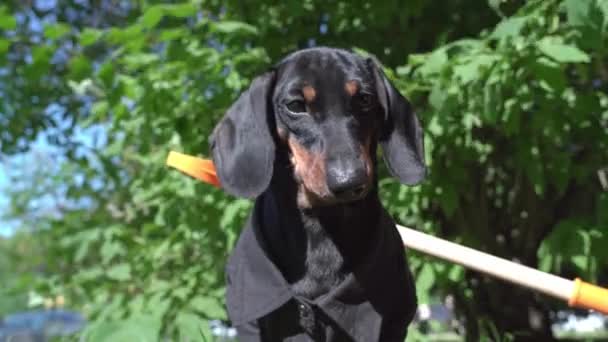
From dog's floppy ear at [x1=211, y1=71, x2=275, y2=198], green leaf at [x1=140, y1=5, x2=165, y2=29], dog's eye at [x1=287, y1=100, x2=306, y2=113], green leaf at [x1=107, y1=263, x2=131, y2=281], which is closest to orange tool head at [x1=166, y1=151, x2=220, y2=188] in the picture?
dog's floppy ear at [x1=211, y1=71, x2=275, y2=198]

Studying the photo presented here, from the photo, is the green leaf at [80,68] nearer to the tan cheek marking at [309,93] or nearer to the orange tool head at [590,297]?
the tan cheek marking at [309,93]

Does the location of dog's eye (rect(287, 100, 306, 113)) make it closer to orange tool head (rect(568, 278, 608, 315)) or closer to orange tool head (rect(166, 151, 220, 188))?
orange tool head (rect(166, 151, 220, 188))

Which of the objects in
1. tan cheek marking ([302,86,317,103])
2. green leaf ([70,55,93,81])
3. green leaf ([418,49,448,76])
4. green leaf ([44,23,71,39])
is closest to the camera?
tan cheek marking ([302,86,317,103])

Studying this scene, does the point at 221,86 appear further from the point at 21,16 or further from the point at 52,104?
the point at 21,16

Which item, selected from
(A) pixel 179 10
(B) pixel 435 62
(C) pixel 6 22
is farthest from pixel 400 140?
(C) pixel 6 22

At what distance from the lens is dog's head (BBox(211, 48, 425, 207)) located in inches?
81.9

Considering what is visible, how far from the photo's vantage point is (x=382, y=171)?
3.93 metres

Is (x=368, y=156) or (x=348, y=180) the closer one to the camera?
(x=348, y=180)

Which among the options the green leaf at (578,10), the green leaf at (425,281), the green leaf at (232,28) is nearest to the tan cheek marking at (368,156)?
the green leaf at (578,10)

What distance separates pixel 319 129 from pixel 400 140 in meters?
0.36

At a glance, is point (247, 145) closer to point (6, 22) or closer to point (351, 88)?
point (351, 88)

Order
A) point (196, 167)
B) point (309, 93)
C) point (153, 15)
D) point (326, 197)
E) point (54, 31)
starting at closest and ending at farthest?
point (326, 197) → point (309, 93) → point (196, 167) → point (153, 15) → point (54, 31)

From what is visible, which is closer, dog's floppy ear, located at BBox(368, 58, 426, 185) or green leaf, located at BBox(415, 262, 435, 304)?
dog's floppy ear, located at BBox(368, 58, 426, 185)

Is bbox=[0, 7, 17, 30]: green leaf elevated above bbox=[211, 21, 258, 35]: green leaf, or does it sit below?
above
